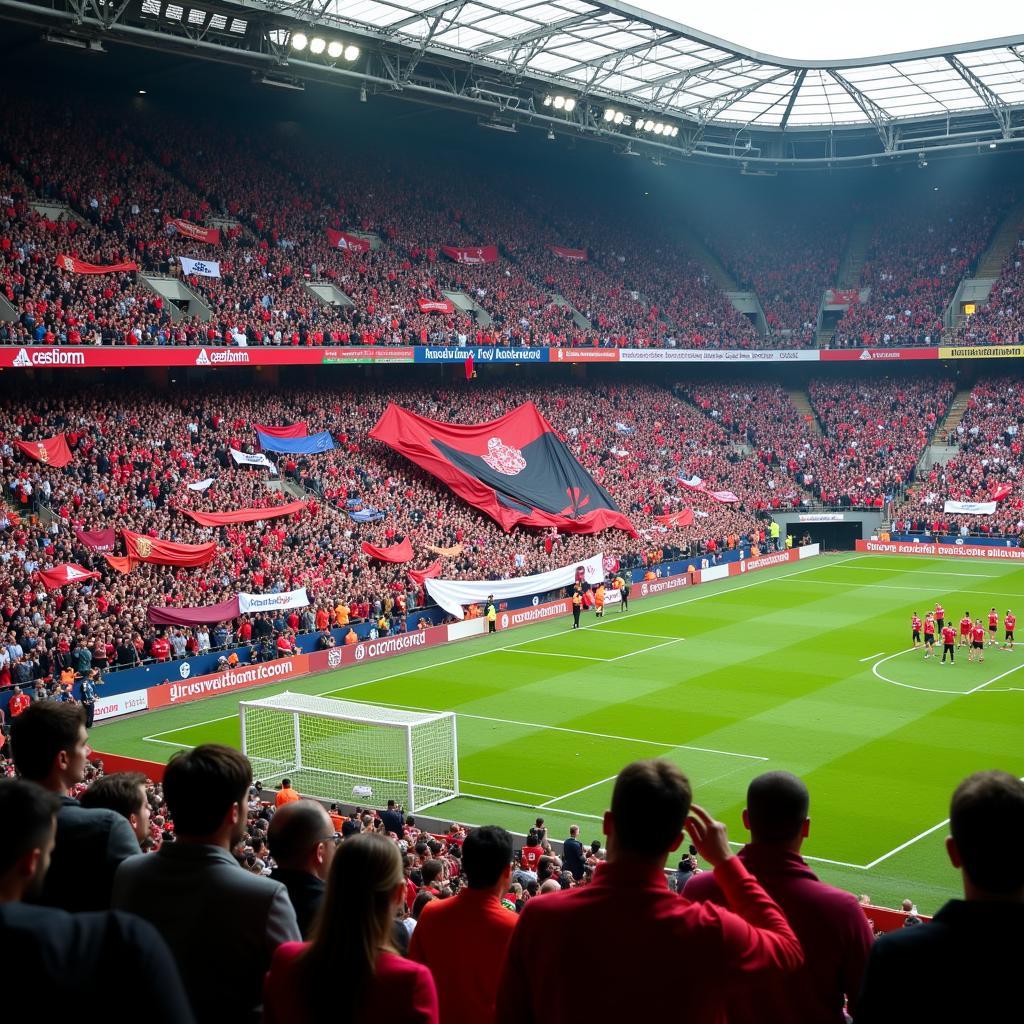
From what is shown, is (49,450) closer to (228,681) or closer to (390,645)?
(228,681)

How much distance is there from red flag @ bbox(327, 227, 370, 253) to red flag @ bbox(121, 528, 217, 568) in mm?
19782

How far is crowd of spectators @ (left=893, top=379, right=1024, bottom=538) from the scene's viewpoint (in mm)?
58250

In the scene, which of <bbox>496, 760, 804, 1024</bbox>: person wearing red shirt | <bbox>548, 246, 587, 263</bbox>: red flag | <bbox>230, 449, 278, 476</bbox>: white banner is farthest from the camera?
<bbox>548, 246, 587, 263</bbox>: red flag

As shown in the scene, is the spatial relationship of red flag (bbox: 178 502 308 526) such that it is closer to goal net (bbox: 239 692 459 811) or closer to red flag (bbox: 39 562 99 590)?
red flag (bbox: 39 562 99 590)

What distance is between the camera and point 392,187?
58.4 meters

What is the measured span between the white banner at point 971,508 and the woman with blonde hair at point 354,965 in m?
58.6

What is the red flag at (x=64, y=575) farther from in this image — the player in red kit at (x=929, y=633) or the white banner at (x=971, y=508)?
the white banner at (x=971, y=508)

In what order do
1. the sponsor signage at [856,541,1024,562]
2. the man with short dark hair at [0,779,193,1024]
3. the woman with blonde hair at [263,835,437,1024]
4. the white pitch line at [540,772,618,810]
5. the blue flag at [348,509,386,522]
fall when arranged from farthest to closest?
the sponsor signage at [856,541,1024,562], the blue flag at [348,509,386,522], the white pitch line at [540,772,618,810], the woman with blonde hair at [263,835,437,1024], the man with short dark hair at [0,779,193,1024]

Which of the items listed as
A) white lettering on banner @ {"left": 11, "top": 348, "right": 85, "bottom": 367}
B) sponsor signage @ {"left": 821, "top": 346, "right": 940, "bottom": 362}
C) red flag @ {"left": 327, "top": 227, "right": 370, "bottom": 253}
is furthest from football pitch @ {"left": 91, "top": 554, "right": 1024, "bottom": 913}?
sponsor signage @ {"left": 821, "top": 346, "right": 940, "bottom": 362}

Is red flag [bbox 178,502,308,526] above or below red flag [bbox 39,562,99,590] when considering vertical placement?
above

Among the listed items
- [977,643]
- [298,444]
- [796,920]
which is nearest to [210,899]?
[796,920]

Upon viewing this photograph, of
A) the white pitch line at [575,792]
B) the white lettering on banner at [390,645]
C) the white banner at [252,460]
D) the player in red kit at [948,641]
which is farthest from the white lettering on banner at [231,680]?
the player in red kit at [948,641]

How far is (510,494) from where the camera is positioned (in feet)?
161

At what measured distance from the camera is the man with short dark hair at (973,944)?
3268 mm
